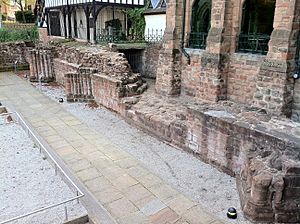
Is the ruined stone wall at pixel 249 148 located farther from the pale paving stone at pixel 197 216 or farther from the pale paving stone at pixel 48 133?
the pale paving stone at pixel 48 133

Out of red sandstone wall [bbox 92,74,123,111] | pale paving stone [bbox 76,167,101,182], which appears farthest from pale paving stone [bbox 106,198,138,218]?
red sandstone wall [bbox 92,74,123,111]

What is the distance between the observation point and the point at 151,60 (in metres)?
15.6

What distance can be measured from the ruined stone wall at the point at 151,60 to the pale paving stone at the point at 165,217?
10687mm

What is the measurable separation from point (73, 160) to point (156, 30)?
39.7 feet

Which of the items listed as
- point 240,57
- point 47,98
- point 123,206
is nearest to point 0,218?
point 123,206

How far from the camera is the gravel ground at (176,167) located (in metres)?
5.69

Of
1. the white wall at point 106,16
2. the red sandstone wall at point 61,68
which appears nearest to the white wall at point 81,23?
the white wall at point 106,16

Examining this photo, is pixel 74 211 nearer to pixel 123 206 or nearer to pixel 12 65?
pixel 123 206

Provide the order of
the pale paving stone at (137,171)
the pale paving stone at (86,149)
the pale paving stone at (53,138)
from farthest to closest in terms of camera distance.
→ the pale paving stone at (53,138), the pale paving stone at (86,149), the pale paving stone at (137,171)

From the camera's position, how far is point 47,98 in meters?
12.9

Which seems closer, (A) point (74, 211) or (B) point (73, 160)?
(A) point (74, 211)

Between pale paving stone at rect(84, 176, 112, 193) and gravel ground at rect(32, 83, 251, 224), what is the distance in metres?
1.17

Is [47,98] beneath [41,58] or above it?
beneath

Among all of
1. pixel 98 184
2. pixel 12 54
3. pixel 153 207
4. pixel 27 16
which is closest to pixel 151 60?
pixel 12 54
